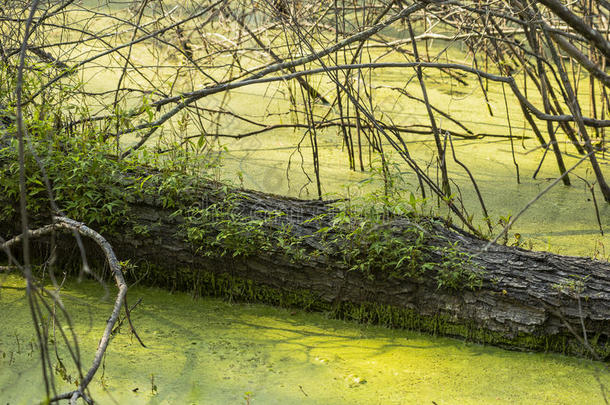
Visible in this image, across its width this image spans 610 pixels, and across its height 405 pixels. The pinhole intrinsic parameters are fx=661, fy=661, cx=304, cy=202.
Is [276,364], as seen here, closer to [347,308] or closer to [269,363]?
[269,363]

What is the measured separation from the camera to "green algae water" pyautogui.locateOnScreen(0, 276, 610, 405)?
183 cm

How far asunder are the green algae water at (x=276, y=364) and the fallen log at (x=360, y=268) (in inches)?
2.8

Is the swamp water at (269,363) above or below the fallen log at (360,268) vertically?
below

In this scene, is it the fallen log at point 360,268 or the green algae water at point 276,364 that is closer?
the green algae water at point 276,364

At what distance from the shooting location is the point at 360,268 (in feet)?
7.37

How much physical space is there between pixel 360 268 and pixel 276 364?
1.49 feet

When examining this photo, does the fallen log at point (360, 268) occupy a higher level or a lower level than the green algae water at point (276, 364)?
higher

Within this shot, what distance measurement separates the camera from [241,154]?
3.86 metres

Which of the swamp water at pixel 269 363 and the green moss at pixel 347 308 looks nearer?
the swamp water at pixel 269 363

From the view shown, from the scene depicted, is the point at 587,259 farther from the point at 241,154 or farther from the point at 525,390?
the point at 241,154

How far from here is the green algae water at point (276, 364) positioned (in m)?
1.83

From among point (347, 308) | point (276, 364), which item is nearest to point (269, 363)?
point (276, 364)

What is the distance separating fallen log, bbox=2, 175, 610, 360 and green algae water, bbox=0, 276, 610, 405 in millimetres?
71

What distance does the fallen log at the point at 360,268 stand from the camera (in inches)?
84.0
